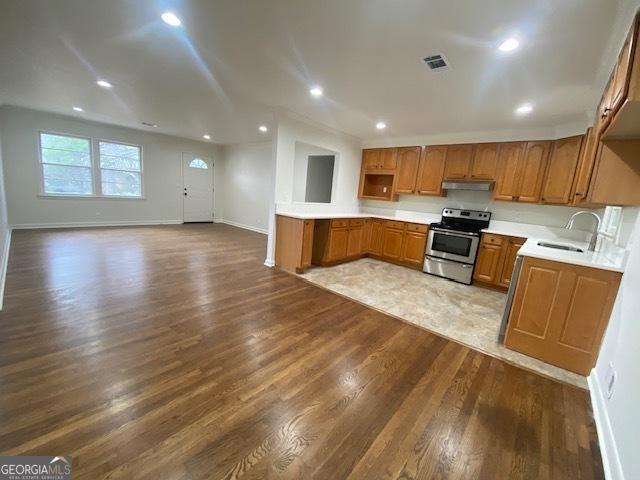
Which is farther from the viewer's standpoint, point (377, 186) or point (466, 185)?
point (377, 186)

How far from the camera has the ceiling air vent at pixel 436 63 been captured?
230 centimetres

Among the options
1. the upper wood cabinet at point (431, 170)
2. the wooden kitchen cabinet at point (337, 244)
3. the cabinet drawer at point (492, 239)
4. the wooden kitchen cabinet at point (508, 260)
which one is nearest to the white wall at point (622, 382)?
the wooden kitchen cabinet at point (508, 260)

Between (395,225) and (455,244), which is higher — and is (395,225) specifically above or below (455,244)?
above

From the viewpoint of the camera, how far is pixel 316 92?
3.29 meters

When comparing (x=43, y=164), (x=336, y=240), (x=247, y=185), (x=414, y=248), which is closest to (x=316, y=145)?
(x=336, y=240)

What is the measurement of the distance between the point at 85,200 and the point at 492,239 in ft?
29.9

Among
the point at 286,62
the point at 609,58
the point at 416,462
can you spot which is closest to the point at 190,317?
the point at 416,462

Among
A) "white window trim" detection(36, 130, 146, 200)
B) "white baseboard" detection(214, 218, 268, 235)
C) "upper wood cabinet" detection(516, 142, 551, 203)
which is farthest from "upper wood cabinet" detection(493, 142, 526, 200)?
"white window trim" detection(36, 130, 146, 200)

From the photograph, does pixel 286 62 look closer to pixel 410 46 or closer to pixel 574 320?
pixel 410 46

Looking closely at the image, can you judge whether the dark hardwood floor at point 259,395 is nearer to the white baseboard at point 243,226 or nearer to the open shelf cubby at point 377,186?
the open shelf cubby at point 377,186

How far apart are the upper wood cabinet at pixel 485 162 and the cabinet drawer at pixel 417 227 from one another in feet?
3.88

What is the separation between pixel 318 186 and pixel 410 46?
5.26 metres

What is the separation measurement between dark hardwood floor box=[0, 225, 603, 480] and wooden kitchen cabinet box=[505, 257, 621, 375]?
359 mm

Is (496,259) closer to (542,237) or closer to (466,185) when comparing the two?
(542,237)
